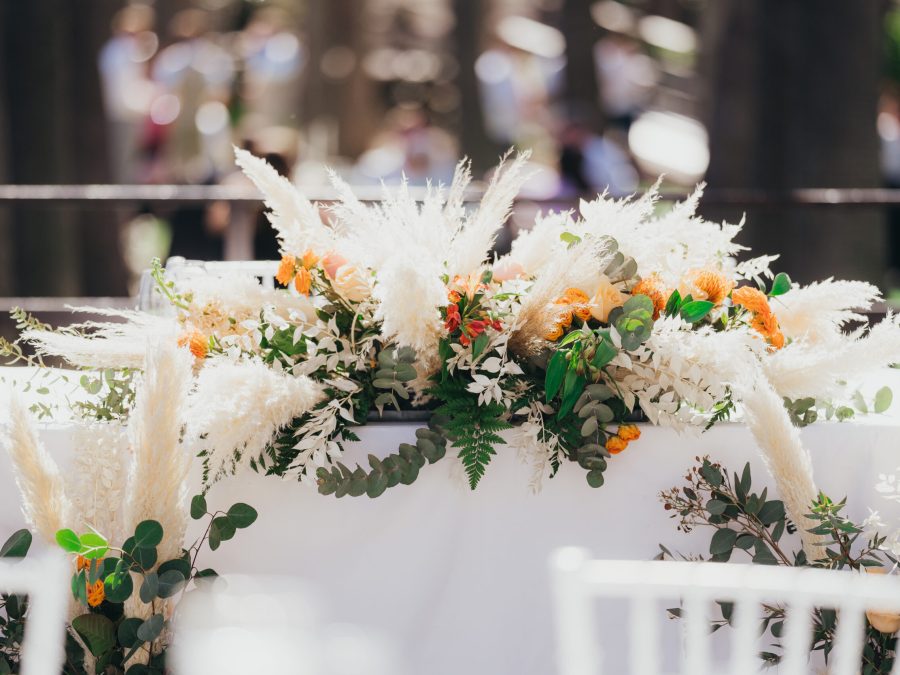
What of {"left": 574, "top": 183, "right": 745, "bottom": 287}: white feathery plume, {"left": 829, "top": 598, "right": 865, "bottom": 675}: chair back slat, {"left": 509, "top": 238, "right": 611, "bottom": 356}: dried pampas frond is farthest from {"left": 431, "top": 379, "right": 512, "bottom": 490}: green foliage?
{"left": 829, "top": 598, "right": 865, "bottom": 675}: chair back slat

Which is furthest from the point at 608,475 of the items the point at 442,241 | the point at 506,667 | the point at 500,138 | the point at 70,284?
the point at 500,138

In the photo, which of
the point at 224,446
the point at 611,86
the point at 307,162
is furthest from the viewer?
the point at 307,162

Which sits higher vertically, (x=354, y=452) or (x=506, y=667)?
(x=354, y=452)

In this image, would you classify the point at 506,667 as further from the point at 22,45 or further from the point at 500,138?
the point at 500,138

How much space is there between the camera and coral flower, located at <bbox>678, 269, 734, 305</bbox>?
1.58 meters

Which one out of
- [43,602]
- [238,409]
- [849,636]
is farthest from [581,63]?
[43,602]

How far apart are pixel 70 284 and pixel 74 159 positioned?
0.82 meters

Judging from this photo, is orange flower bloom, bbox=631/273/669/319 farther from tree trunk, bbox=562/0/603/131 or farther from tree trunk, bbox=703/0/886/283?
tree trunk, bbox=562/0/603/131

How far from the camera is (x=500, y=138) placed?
370 inches

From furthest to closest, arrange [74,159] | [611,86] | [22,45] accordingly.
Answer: [611,86] → [74,159] → [22,45]

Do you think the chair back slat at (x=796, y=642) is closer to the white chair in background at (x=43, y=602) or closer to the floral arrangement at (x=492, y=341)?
the floral arrangement at (x=492, y=341)

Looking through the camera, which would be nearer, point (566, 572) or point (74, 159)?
point (566, 572)

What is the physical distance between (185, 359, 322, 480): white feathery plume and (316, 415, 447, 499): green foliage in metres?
0.16

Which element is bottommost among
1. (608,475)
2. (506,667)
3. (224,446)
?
(506,667)
